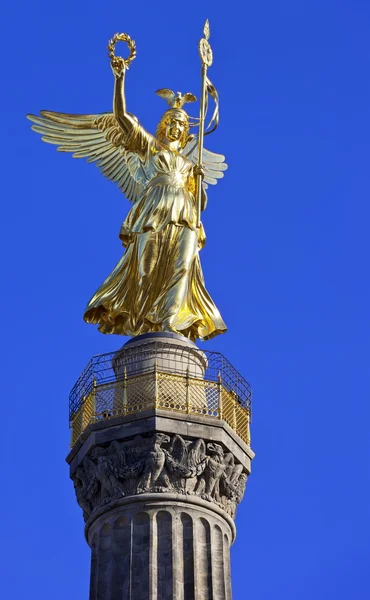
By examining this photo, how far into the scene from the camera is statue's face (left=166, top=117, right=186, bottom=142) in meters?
37.0

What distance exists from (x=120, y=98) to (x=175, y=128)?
1713 millimetres

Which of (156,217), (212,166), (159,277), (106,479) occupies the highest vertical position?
(212,166)

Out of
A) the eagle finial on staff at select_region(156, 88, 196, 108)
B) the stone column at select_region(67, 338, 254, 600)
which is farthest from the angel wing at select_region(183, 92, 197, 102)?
the stone column at select_region(67, 338, 254, 600)

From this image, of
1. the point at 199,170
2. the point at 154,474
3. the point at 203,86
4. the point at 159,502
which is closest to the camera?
the point at 159,502

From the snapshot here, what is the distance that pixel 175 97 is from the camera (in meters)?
37.7

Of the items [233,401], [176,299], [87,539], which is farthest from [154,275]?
[87,539]

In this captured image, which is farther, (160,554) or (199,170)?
(199,170)

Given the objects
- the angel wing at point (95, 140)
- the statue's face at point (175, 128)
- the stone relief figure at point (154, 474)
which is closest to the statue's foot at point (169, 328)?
the stone relief figure at point (154, 474)

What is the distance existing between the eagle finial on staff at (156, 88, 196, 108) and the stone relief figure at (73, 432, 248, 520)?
376 inches

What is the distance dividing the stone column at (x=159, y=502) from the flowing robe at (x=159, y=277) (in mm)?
2945

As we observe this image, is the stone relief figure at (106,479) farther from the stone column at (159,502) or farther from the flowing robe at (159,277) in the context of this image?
the flowing robe at (159,277)

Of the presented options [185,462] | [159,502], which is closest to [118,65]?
[185,462]

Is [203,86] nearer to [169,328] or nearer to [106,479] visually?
[169,328]

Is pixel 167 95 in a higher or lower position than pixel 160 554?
higher
